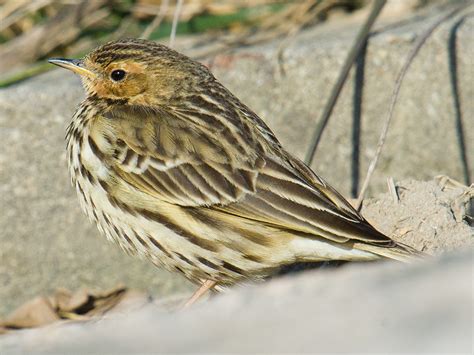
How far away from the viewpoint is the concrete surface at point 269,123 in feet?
21.4

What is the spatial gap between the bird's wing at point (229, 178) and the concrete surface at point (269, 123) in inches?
58.3

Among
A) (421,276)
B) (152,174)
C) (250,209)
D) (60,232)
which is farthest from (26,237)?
(421,276)

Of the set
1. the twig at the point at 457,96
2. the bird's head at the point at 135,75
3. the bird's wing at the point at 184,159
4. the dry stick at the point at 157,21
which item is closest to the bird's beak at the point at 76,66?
the bird's head at the point at 135,75

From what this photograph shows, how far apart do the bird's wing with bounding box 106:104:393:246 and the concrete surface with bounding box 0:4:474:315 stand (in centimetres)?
148

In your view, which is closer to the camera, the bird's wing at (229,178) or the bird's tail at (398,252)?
the bird's tail at (398,252)

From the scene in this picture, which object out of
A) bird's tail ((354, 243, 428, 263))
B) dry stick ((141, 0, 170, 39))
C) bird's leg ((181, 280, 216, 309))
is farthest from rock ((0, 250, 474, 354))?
dry stick ((141, 0, 170, 39))

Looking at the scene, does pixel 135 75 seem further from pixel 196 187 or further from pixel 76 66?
pixel 196 187

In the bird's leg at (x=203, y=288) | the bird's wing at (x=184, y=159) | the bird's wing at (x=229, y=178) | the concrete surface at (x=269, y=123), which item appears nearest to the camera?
the bird's wing at (x=229, y=178)

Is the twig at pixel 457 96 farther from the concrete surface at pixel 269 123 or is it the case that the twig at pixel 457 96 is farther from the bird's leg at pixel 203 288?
the bird's leg at pixel 203 288

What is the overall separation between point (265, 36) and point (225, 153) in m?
2.59

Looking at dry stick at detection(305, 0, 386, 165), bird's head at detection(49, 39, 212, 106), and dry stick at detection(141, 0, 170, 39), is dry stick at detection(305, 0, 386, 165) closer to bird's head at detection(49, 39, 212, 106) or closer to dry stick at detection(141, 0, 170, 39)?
bird's head at detection(49, 39, 212, 106)

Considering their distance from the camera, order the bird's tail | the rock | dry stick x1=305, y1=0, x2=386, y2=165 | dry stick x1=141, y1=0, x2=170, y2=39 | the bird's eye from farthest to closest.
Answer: dry stick x1=141, y1=0, x2=170, y2=39 → dry stick x1=305, y1=0, x2=386, y2=165 → the bird's eye → the bird's tail → the rock

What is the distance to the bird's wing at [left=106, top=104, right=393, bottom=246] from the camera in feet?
15.2

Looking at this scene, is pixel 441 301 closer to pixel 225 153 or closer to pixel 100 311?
pixel 225 153
